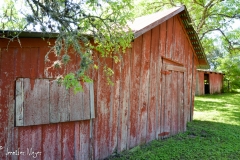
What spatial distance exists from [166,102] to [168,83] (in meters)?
0.56

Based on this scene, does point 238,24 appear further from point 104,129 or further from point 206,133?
point 104,129

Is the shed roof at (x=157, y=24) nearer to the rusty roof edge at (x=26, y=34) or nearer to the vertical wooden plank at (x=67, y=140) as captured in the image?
the rusty roof edge at (x=26, y=34)

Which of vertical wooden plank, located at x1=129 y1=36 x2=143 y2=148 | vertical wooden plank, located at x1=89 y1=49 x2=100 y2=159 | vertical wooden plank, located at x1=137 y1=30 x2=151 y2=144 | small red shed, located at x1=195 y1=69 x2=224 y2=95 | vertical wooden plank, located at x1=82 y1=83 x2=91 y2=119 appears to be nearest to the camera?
vertical wooden plank, located at x1=82 y1=83 x2=91 y2=119

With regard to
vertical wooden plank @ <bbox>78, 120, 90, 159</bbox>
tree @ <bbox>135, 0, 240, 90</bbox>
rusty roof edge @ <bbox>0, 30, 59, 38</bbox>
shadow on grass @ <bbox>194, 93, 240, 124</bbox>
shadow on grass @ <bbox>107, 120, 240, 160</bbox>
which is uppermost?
tree @ <bbox>135, 0, 240, 90</bbox>

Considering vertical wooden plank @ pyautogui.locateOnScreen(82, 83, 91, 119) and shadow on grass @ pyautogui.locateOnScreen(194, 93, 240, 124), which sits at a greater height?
vertical wooden plank @ pyautogui.locateOnScreen(82, 83, 91, 119)

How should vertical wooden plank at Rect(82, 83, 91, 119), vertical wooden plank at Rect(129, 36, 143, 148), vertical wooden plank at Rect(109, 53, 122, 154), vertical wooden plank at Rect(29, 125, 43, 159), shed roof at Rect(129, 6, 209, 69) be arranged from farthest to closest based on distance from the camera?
shed roof at Rect(129, 6, 209, 69), vertical wooden plank at Rect(129, 36, 143, 148), vertical wooden plank at Rect(109, 53, 122, 154), vertical wooden plank at Rect(82, 83, 91, 119), vertical wooden plank at Rect(29, 125, 43, 159)

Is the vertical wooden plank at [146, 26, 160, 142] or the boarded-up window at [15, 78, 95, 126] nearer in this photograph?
the boarded-up window at [15, 78, 95, 126]

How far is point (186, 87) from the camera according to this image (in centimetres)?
699

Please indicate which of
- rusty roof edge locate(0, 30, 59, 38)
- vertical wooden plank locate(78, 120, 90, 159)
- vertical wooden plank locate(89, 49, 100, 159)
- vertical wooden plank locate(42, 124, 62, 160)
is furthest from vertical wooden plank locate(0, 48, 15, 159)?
vertical wooden plank locate(89, 49, 100, 159)

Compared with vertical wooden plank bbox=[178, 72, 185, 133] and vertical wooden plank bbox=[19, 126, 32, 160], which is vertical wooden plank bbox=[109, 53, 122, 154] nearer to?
vertical wooden plank bbox=[19, 126, 32, 160]

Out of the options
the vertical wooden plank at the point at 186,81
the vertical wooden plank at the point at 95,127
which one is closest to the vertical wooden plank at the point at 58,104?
the vertical wooden plank at the point at 95,127

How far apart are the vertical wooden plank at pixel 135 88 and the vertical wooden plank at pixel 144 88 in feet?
0.40

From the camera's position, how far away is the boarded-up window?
3125mm

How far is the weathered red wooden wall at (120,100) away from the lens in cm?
308
